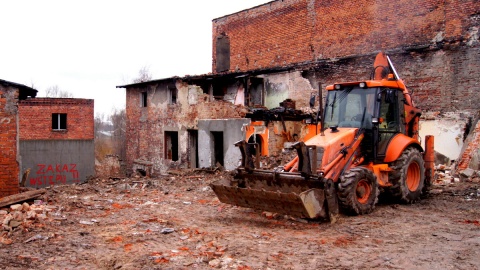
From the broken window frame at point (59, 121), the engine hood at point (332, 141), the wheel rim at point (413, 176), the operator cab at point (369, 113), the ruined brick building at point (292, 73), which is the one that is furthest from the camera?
the broken window frame at point (59, 121)

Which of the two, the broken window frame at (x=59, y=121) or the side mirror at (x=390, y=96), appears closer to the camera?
the side mirror at (x=390, y=96)

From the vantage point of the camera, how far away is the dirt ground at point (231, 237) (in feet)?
18.6

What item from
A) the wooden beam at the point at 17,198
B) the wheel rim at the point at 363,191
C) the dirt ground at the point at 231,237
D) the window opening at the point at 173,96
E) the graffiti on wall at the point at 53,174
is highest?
the window opening at the point at 173,96

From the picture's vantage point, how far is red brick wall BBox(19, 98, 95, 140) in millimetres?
25906

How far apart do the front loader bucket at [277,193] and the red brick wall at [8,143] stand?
5.52m

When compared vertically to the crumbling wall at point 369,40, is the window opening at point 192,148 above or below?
below

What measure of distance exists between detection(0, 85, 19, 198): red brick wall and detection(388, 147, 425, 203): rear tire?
28.9 ft

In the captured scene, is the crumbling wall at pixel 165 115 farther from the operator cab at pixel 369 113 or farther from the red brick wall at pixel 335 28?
the operator cab at pixel 369 113

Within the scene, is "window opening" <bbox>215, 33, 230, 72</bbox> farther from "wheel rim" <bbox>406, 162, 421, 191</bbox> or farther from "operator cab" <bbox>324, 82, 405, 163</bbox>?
"wheel rim" <bbox>406, 162, 421, 191</bbox>

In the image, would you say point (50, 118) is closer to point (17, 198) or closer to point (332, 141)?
point (17, 198)

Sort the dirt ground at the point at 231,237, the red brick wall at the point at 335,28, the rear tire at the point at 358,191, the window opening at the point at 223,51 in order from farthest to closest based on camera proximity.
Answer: the window opening at the point at 223,51 → the red brick wall at the point at 335,28 → the rear tire at the point at 358,191 → the dirt ground at the point at 231,237

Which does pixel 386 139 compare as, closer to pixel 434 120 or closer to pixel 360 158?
pixel 360 158

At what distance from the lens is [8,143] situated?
1074cm

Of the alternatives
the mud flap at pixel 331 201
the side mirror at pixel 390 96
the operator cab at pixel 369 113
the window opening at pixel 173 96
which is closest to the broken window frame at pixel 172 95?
the window opening at pixel 173 96
